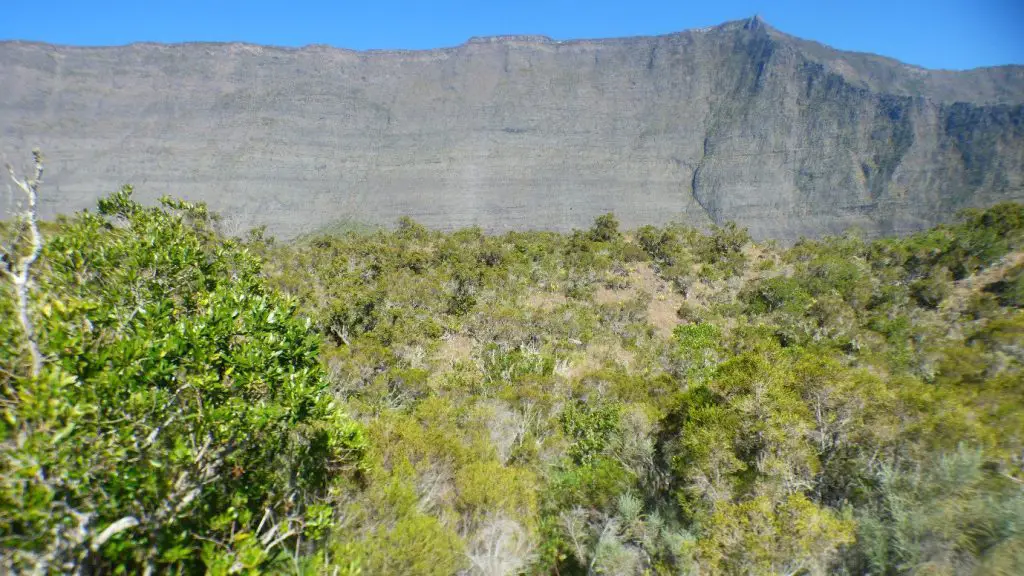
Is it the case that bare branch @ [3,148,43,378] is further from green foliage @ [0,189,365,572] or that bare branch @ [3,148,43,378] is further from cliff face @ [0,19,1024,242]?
cliff face @ [0,19,1024,242]

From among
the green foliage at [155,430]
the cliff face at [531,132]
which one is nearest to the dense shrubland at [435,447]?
the green foliage at [155,430]

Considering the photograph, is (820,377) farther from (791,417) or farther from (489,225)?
(489,225)

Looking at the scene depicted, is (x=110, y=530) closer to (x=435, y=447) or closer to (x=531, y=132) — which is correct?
(x=435, y=447)

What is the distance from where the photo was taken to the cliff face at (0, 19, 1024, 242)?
88688 millimetres

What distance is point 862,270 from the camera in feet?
→ 119

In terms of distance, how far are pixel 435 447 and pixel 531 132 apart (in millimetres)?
113853

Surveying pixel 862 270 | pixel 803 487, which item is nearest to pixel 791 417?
pixel 803 487

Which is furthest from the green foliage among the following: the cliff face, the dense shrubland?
the cliff face

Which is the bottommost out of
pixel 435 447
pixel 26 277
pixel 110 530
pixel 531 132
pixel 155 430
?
pixel 435 447

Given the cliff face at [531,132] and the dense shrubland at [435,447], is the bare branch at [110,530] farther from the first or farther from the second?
the cliff face at [531,132]

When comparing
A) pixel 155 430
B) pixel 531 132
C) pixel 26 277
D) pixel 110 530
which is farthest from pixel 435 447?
pixel 531 132

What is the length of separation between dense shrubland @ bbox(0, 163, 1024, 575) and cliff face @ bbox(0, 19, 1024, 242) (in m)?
76.7

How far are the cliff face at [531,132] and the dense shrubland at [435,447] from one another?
76700 mm

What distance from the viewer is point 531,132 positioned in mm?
114938
